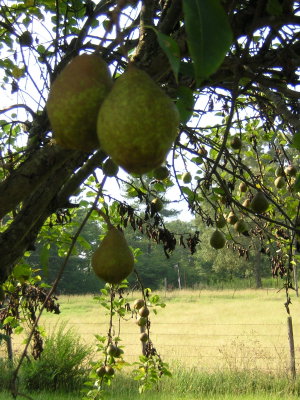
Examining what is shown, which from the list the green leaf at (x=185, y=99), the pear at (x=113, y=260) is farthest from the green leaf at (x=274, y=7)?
the pear at (x=113, y=260)

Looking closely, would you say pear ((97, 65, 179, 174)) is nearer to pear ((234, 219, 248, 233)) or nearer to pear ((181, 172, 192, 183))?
pear ((234, 219, 248, 233))

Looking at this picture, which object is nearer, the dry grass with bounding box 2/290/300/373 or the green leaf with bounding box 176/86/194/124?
the green leaf with bounding box 176/86/194/124

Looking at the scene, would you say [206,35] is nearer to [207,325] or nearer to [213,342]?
[213,342]

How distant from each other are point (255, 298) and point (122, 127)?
27.9 m

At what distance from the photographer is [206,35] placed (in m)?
0.63

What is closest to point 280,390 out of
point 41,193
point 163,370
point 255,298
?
point 163,370

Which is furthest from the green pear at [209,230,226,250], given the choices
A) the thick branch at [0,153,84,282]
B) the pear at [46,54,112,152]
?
the pear at [46,54,112,152]

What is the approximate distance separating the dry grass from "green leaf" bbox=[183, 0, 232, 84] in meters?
11.1

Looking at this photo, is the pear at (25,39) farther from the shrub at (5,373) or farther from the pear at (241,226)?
the shrub at (5,373)

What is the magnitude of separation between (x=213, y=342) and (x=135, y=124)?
55.9 ft

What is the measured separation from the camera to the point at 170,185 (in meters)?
3.79

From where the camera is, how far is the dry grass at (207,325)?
14597mm

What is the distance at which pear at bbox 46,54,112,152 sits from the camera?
0.74 m

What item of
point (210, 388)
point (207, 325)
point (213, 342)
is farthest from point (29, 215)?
point (207, 325)
